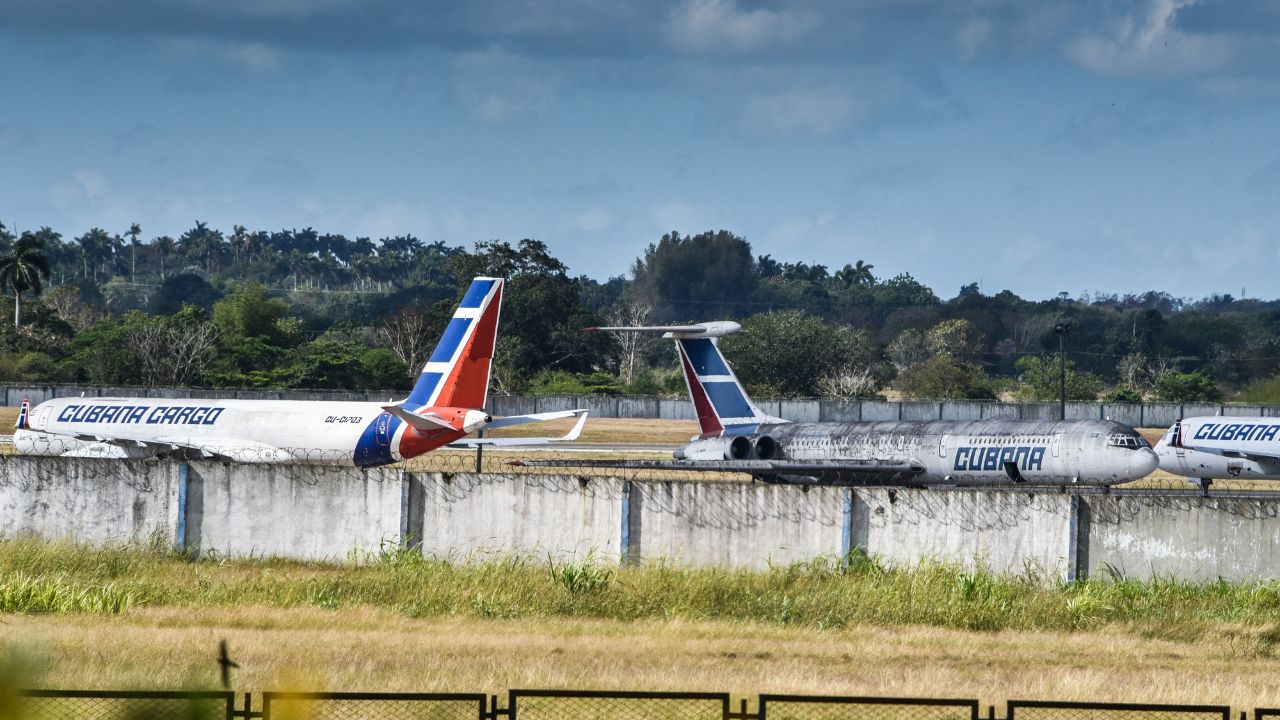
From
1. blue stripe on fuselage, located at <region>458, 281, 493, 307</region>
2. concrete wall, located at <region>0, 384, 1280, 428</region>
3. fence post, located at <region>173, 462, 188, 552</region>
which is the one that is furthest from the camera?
concrete wall, located at <region>0, 384, 1280, 428</region>

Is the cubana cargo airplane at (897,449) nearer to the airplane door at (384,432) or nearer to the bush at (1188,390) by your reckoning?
the airplane door at (384,432)

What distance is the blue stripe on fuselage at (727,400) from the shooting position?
56.5 meters

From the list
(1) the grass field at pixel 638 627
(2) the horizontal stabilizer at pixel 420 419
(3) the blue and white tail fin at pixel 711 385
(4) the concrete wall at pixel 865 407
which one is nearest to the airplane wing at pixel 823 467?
(2) the horizontal stabilizer at pixel 420 419

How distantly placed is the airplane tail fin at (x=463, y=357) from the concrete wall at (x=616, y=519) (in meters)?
17.0

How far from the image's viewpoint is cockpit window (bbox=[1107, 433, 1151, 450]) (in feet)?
153

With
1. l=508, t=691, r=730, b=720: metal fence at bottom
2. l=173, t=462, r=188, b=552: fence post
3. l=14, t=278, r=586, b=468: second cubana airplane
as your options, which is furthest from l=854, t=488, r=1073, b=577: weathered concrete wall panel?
l=14, t=278, r=586, b=468: second cubana airplane

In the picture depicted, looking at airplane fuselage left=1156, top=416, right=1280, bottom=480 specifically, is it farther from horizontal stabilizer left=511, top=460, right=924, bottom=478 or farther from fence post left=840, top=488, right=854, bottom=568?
fence post left=840, top=488, right=854, bottom=568

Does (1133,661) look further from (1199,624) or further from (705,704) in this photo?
(705,704)

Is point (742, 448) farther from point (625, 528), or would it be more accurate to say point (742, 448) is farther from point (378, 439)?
point (625, 528)

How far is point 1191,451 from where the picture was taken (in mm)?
64312

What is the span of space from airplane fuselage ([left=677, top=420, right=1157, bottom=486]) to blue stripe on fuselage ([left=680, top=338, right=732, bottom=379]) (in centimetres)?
362

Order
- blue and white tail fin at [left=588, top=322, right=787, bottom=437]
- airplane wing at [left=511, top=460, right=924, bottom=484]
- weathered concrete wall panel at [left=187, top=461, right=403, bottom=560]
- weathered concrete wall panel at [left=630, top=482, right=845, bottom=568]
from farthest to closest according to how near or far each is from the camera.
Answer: blue and white tail fin at [left=588, top=322, right=787, bottom=437]
airplane wing at [left=511, top=460, right=924, bottom=484]
weathered concrete wall panel at [left=187, top=461, right=403, bottom=560]
weathered concrete wall panel at [left=630, top=482, right=845, bottom=568]

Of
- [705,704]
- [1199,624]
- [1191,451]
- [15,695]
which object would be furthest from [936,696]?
[1191,451]

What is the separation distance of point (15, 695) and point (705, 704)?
15.4 metres
